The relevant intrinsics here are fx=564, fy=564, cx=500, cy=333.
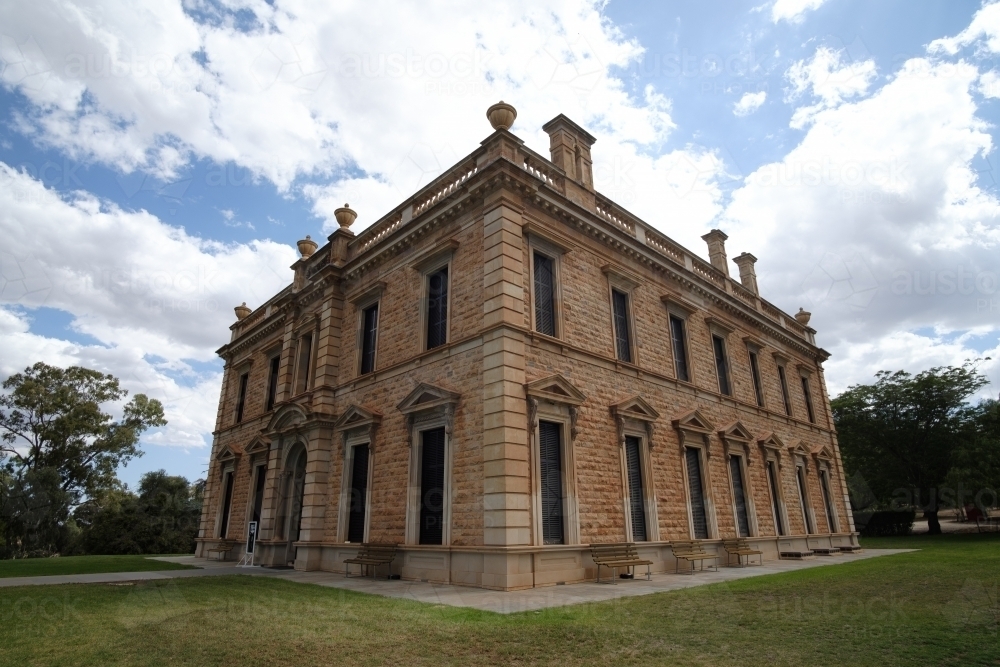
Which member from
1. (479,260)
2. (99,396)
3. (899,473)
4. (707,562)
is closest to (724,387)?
(707,562)

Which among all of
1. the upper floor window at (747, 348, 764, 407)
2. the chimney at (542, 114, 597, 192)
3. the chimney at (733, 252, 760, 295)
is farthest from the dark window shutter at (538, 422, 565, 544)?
the chimney at (733, 252, 760, 295)

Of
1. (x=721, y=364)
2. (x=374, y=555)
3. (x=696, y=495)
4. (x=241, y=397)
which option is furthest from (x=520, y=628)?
(x=241, y=397)

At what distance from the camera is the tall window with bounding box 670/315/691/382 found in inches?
704

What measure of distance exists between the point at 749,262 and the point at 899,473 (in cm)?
1990

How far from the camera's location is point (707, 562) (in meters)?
15.7

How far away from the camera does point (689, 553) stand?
581 inches

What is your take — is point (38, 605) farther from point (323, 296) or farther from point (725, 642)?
point (323, 296)

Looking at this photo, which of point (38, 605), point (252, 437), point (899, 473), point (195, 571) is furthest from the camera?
point (899, 473)

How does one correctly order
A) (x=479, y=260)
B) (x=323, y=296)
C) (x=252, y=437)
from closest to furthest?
(x=479, y=260) < (x=323, y=296) < (x=252, y=437)

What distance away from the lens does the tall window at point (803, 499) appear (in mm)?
22000

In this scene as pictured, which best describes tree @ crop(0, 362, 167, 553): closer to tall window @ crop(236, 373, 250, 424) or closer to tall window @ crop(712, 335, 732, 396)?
tall window @ crop(236, 373, 250, 424)

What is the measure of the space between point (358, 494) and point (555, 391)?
647 cm

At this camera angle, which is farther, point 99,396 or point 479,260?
point 99,396

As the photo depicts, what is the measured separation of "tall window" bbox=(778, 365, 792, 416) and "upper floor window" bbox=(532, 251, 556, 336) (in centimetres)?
1489
